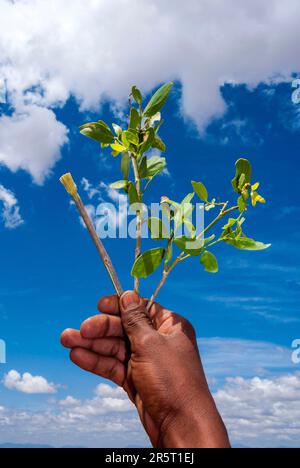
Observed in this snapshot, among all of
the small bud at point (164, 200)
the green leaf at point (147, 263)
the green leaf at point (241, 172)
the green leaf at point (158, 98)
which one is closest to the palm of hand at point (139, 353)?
the green leaf at point (147, 263)

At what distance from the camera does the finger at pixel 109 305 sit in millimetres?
2330

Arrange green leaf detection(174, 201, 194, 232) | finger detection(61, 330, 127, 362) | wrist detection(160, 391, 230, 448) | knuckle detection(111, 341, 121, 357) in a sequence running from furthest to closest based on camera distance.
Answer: knuckle detection(111, 341, 121, 357), finger detection(61, 330, 127, 362), green leaf detection(174, 201, 194, 232), wrist detection(160, 391, 230, 448)

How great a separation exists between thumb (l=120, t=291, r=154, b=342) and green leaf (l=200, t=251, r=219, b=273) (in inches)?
13.3

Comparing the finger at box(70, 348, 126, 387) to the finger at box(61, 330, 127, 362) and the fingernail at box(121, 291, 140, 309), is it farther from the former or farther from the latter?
the fingernail at box(121, 291, 140, 309)

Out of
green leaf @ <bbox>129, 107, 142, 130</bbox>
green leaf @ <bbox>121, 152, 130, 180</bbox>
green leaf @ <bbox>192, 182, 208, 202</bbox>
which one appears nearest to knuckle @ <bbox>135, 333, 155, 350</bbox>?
green leaf @ <bbox>192, 182, 208, 202</bbox>

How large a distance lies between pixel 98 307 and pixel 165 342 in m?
0.39

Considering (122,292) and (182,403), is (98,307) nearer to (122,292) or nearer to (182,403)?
(122,292)

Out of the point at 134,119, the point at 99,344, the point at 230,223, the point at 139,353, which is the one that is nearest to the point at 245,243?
the point at 230,223

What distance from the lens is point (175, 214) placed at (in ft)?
7.12

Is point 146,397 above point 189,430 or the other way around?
above

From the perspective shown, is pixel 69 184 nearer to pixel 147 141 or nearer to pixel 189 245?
pixel 147 141

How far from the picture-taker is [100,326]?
7.57 feet

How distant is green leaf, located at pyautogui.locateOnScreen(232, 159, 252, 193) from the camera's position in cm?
210

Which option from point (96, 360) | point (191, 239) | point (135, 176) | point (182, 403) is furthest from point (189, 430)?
point (135, 176)
